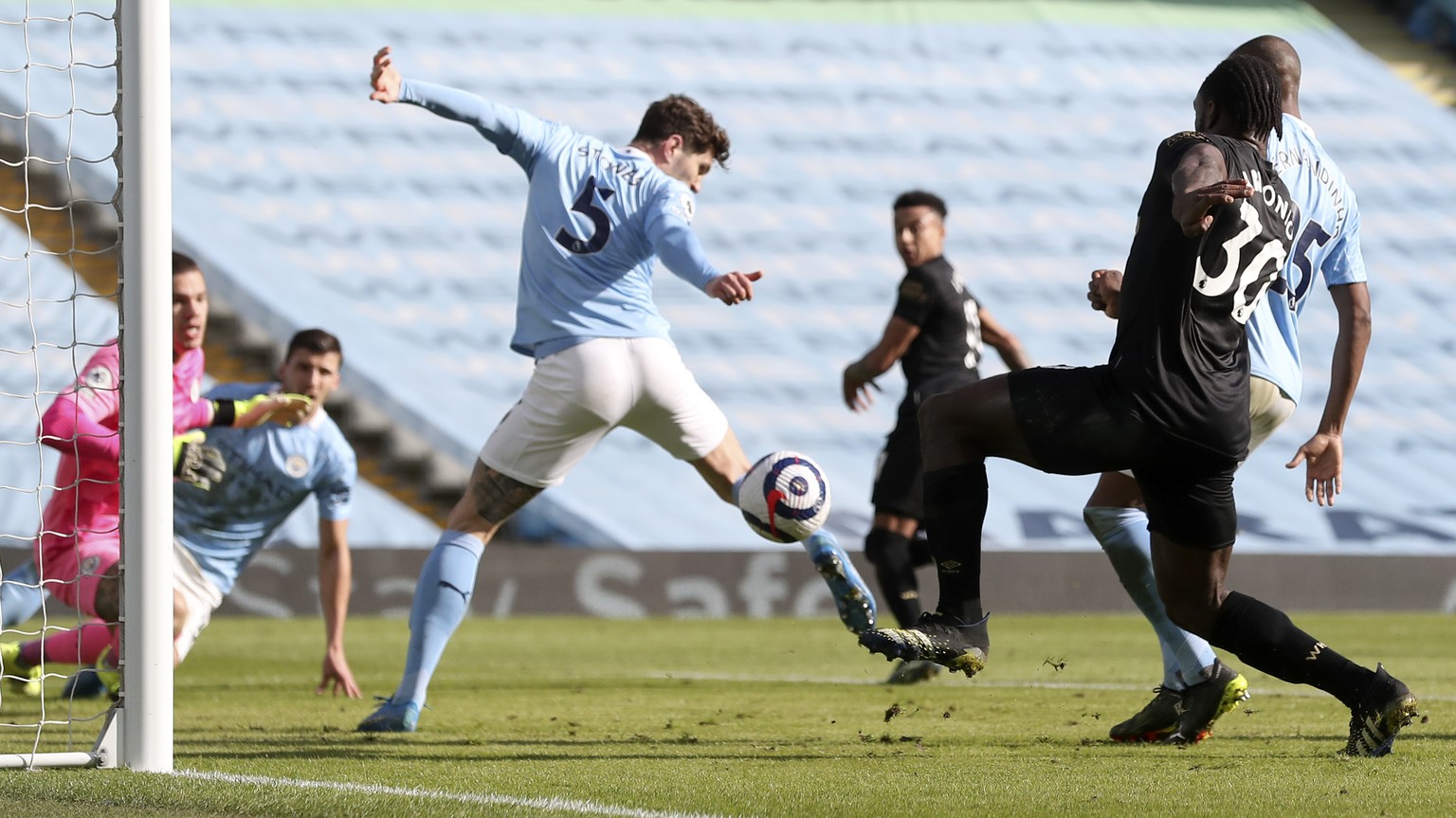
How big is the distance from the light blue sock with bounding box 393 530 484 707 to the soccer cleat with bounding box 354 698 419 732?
29 millimetres

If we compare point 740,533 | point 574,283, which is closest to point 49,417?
point 574,283

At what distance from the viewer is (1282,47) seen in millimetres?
5344

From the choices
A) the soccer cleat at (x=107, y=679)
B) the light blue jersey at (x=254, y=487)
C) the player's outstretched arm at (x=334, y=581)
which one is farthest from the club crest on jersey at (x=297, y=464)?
the soccer cleat at (x=107, y=679)

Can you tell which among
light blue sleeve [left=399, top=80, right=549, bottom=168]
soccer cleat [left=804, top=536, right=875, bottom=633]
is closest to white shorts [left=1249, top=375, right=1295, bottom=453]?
soccer cleat [left=804, top=536, right=875, bottom=633]

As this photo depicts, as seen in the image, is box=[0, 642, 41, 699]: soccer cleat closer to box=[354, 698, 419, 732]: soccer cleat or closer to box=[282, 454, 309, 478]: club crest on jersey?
box=[282, 454, 309, 478]: club crest on jersey

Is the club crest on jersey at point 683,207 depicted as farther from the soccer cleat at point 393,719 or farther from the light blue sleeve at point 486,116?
the soccer cleat at point 393,719

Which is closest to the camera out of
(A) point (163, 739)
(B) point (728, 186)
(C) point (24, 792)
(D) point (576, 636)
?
(C) point (24, 792)

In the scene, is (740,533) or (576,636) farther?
(740,533)

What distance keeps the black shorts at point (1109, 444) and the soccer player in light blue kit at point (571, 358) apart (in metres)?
1.45

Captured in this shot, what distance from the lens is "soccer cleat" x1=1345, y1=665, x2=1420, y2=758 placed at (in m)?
4.54

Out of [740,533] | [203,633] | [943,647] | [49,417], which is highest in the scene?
[943,647]

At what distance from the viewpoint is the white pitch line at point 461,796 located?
3721mm

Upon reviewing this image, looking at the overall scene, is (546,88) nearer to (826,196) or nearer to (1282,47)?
(826,196)

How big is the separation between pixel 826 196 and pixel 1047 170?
105 inches
